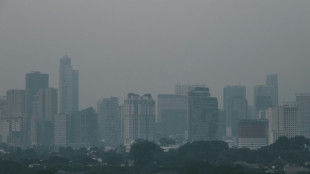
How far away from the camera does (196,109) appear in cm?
10350

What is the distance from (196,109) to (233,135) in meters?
16.3

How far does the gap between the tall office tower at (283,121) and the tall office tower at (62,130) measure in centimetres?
2583

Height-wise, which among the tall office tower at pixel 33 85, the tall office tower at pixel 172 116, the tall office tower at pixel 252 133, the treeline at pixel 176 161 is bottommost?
the treeline at pixel 176 161

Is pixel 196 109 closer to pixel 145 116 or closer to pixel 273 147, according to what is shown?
pixel 145 116

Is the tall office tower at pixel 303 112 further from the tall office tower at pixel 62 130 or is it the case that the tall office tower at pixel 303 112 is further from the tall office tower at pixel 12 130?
the tall office tower at pixel 12 130

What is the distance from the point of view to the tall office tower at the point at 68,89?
428 ft

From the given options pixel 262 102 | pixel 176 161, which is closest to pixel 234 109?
pixel 262 102

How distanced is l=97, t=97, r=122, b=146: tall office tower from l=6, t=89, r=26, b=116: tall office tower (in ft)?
36.2

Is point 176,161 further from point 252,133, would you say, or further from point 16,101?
point 16,101

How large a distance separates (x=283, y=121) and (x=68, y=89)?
46801mm

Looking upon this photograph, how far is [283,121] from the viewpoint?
97.8 meters

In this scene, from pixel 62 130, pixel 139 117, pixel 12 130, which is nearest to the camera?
pixel 62 130

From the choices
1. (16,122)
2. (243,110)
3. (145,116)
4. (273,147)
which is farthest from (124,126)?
(273,147)

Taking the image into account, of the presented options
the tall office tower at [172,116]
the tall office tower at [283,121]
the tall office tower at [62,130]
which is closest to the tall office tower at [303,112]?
the tall office tower at [283,121]
